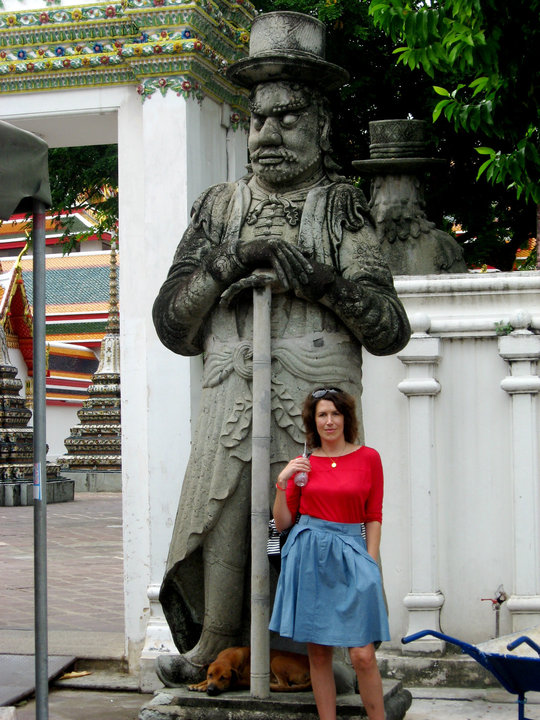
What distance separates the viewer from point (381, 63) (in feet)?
38.0

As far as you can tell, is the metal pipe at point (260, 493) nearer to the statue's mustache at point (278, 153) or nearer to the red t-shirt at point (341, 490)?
the red t-shirt at point (341, 490)

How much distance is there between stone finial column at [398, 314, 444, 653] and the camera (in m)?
5.89

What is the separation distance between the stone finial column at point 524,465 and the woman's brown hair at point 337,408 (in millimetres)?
2061

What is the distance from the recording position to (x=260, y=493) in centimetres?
403

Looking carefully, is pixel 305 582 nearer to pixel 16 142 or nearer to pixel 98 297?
pixel 16 142

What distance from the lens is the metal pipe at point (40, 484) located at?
13.5 ft

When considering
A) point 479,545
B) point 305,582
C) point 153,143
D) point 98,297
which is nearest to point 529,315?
point 479,545

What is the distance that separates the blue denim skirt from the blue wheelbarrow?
0.25 meters

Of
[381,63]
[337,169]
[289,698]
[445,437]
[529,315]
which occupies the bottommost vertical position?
[289,698]

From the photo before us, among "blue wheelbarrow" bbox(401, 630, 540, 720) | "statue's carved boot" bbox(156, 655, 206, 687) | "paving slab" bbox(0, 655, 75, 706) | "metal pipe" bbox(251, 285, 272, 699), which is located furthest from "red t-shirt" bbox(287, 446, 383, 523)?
"paving slab" bbox(0, 655, 75, 706)

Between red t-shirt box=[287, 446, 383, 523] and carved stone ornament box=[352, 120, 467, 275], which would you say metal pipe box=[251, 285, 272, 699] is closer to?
red t-shirt box=[287, 446, 383, 523]

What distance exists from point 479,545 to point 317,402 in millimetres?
2324

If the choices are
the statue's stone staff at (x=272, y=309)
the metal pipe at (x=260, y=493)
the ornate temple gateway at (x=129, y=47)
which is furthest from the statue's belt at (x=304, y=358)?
the ornate temple gateway at (x=129, y=47)

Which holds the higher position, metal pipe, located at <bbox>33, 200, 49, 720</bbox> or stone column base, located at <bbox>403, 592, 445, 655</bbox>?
metal pipe, located at <bbox>33, 200, 49, 720</bbox>
